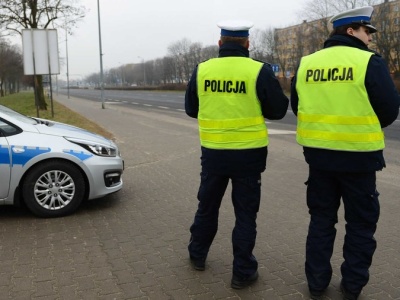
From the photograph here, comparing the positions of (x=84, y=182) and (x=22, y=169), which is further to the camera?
(x=84, y=182)

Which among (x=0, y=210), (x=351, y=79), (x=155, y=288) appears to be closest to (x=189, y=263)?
(x=155, y=288)

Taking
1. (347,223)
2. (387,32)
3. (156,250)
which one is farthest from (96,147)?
(387,32)

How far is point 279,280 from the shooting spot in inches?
134

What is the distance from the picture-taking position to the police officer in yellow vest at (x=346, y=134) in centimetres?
280

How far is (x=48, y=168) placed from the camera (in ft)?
16.2

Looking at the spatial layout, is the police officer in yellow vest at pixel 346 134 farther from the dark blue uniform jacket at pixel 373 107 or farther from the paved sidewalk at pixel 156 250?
the paved sidewalk at pixel 156 250

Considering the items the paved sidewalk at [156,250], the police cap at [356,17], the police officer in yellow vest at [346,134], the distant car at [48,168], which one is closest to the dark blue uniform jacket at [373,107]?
the police officer in yellow vest at [346,134]

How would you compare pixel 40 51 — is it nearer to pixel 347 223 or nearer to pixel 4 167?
pixel 4 167

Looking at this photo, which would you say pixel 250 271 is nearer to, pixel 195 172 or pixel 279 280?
pixel 279 280

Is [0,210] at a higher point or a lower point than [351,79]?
lower

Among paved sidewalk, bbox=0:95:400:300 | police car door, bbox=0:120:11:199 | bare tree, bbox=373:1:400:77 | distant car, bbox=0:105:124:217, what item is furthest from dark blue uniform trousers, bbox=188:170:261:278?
bare tree, bbox=373:1:400:77

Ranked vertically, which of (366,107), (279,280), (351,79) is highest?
(351,79)

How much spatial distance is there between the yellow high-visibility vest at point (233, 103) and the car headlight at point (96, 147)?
2.37 meters

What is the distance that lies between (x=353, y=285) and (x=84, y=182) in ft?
10.6
